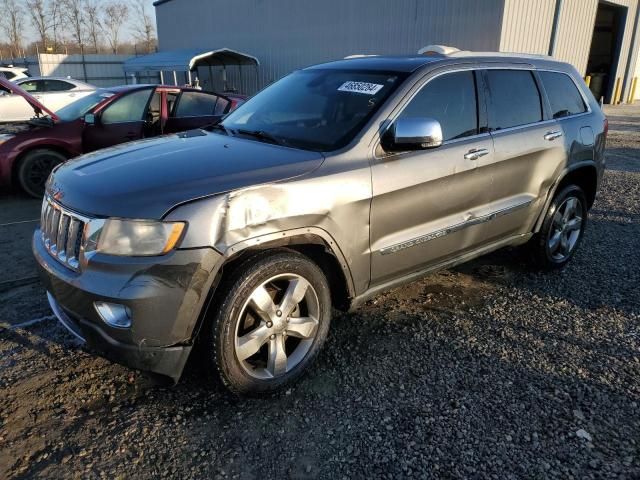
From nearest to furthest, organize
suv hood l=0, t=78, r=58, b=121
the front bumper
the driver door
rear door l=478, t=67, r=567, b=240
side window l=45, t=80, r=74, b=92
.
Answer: the front bumper
the driver door
rear door l=478, t=67, r=567, b=240
suv hood l=0, t=78, r=58, b=121
side window l=45, t=80, r=74, b=92

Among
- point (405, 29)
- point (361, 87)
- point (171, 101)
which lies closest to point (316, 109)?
point (361, 87)

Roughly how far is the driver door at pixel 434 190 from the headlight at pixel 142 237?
3.86 feet

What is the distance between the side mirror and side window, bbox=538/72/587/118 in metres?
1.83

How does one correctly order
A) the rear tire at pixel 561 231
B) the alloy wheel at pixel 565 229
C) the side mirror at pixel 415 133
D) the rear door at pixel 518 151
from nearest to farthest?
the side mirror at pixel 415 133
the rear door at pixel 518 151
the rear tire at pixel 561 231
the alloy wheel at pixel 565 229

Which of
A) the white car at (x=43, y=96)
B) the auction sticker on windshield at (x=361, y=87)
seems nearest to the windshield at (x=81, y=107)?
the white car at (x=43, y=96)

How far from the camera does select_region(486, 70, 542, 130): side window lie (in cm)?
377

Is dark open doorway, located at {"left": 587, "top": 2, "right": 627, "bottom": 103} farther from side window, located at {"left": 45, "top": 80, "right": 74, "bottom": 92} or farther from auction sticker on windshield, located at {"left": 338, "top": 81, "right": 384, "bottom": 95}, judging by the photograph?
auction sticker on windshield, located at {"left": 338, "top": 81, "right": 384, "bottom": 95}

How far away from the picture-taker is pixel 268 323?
9.02ft

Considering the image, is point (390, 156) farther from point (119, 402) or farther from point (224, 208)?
point (119, 402)

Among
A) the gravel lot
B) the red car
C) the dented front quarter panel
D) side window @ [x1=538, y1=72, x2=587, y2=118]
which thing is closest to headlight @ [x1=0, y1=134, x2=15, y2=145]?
the red car

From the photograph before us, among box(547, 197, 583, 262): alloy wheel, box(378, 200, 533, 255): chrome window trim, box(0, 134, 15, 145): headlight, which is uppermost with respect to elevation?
box(378, 200, 533, 255): chrome window trim

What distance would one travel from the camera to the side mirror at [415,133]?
9.68ft

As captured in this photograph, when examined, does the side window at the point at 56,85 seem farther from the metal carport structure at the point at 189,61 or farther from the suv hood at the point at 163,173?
the suv hood at the point at 163,173

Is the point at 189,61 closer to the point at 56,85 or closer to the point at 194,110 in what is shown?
the point at 56,85
